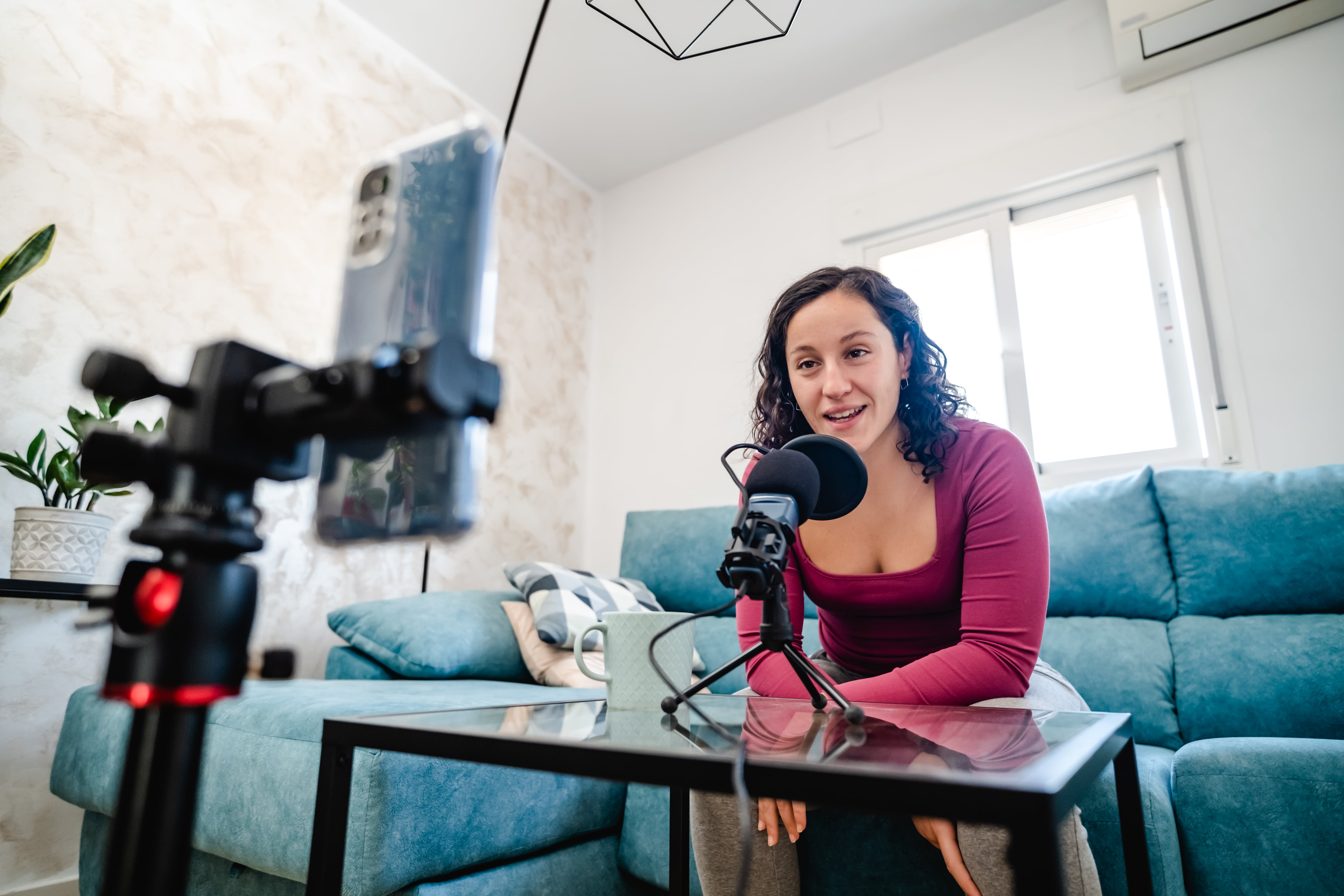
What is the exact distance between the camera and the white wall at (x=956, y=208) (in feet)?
6.23

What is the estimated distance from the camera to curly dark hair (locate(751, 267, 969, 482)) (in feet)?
3.55

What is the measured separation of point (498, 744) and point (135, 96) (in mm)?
2042

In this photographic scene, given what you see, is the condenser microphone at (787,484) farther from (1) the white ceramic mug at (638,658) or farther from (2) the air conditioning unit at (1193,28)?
(2) the air conditioning unit at (1193,28)

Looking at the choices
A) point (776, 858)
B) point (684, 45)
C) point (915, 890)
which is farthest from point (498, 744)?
point (684, 45)

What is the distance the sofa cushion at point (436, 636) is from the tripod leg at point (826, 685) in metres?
1.13

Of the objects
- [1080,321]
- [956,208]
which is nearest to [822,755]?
[1080,321]

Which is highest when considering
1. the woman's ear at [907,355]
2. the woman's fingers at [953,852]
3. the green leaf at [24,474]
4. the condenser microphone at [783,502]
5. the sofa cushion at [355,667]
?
the woman's ear at [907,355]

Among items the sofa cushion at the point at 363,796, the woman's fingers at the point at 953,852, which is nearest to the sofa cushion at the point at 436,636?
the sofa cushion at the point at 363,796

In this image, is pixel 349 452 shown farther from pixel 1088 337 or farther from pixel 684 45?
pixel 684 45

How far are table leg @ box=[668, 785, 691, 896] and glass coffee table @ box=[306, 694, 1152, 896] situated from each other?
25 centimetres

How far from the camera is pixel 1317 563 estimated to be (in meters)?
1.37

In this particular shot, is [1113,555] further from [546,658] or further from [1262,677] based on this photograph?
[546,658]

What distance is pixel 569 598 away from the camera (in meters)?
1.80

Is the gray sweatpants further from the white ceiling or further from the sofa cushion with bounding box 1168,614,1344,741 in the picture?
the white ceiling
